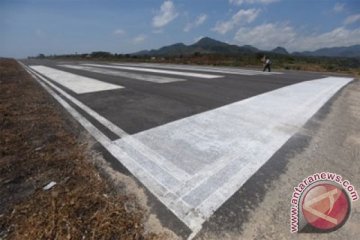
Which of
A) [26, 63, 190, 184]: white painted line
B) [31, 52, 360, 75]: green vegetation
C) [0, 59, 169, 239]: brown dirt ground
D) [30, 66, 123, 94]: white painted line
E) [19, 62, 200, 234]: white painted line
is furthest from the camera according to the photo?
[31, 52, 360, 75]: green vegetation

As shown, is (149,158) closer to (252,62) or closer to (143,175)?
(143,175)

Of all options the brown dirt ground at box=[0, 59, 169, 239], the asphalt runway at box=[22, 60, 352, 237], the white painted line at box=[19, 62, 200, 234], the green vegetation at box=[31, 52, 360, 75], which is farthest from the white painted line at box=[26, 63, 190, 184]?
the green vegetation at box=[31, 52, 360, 75]

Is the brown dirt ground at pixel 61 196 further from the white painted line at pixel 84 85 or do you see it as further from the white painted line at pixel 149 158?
the white painted line at pixel 84 85

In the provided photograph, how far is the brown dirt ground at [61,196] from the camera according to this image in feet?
6.27

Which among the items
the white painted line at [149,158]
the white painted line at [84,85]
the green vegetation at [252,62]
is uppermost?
the white painted line at [149,158]

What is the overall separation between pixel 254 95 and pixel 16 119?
264 inches

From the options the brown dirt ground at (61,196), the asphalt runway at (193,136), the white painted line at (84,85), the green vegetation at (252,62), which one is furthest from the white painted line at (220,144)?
the green vegetation at (252,62)

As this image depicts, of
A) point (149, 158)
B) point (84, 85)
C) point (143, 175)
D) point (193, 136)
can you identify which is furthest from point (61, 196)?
point (84, 85)

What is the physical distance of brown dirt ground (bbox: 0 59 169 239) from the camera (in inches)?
75.2

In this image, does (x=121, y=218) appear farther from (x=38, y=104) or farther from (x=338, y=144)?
(x=38, y=104)

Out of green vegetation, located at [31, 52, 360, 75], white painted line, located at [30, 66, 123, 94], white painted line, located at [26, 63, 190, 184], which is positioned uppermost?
white painted line, located at [26, 63, 190, 184]

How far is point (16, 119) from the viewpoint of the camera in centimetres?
504

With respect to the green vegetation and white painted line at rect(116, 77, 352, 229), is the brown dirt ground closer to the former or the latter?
white painted line at rect(116, 77, 352, 229)

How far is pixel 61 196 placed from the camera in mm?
2355
